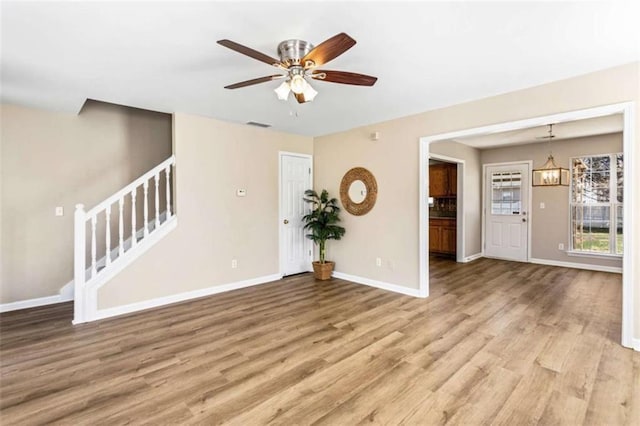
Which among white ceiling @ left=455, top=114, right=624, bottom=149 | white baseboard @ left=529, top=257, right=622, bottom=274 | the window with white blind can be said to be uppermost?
white ceiling @ left=455, top=114, right=624, bottom=149

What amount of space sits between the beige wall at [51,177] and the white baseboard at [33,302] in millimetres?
49

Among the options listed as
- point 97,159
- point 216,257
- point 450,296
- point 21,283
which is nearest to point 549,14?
A: point 450,296

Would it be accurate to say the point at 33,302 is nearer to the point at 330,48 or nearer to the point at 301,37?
the point at 301,37

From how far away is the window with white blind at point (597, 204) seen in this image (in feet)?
18.1

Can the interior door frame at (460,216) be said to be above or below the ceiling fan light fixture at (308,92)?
below

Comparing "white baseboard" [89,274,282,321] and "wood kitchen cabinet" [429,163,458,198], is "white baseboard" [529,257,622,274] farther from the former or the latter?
A: "white baseboard" [89,274,282,321]

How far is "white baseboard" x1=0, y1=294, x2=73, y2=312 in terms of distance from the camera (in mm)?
3686

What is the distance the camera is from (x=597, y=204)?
18.8ft

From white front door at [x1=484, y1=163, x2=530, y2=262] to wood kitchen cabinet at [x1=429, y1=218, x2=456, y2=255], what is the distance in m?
0.86

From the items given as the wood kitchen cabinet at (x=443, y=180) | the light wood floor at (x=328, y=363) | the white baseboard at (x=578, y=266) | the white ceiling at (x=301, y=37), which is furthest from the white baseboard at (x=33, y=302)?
the white baseboard at (x=578, y=266)

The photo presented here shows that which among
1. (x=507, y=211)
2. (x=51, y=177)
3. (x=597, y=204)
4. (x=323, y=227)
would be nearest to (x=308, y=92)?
(x=323, y=227)

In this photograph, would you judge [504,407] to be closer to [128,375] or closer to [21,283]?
[128,375]

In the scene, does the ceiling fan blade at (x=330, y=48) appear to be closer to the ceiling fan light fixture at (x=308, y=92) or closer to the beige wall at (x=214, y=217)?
the ceiling fan light fixture at (x=308, y=92)

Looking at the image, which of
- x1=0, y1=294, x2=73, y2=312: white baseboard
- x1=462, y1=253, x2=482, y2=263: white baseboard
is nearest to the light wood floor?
x1=0, y1=294, x2=73, y2=312: white baseboard
